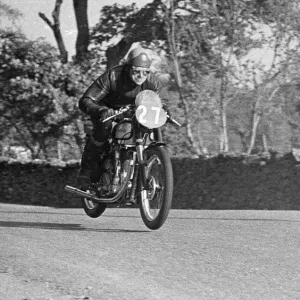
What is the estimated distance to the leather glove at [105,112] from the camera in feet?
Result: 27.6

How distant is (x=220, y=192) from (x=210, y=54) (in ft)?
16.9

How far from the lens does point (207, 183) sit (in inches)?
613

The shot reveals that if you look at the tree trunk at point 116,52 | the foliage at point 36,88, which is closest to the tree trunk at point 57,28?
the tree trunk at point 116,52

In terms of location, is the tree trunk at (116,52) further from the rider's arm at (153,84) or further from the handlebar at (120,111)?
the handlebar at (120,111)

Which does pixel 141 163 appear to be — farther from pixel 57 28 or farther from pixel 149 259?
pixel 57 28

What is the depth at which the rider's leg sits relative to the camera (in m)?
Result: 8.74

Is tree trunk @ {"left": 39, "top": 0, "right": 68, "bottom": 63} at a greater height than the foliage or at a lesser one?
greater

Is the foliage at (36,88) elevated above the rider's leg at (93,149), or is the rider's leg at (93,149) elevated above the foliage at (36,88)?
the foliage at (36,88)

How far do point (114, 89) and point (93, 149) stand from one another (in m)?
0.75

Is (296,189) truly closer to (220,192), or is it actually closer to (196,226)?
(220,192)

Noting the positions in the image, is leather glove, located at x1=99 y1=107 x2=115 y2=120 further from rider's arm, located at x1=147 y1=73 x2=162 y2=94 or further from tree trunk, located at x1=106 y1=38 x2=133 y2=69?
tree trunk, located at x1=106 y1=38 x2=133 y2=69

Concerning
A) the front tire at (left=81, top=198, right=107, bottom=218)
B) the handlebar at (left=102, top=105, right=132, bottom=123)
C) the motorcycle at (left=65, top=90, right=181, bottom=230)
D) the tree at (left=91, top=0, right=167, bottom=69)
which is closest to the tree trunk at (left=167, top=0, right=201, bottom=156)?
the tree at (left=91, top=0, right=167, bottom=69)

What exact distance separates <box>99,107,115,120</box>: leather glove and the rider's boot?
0.55m

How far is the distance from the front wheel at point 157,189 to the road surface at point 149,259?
17 centimetres
